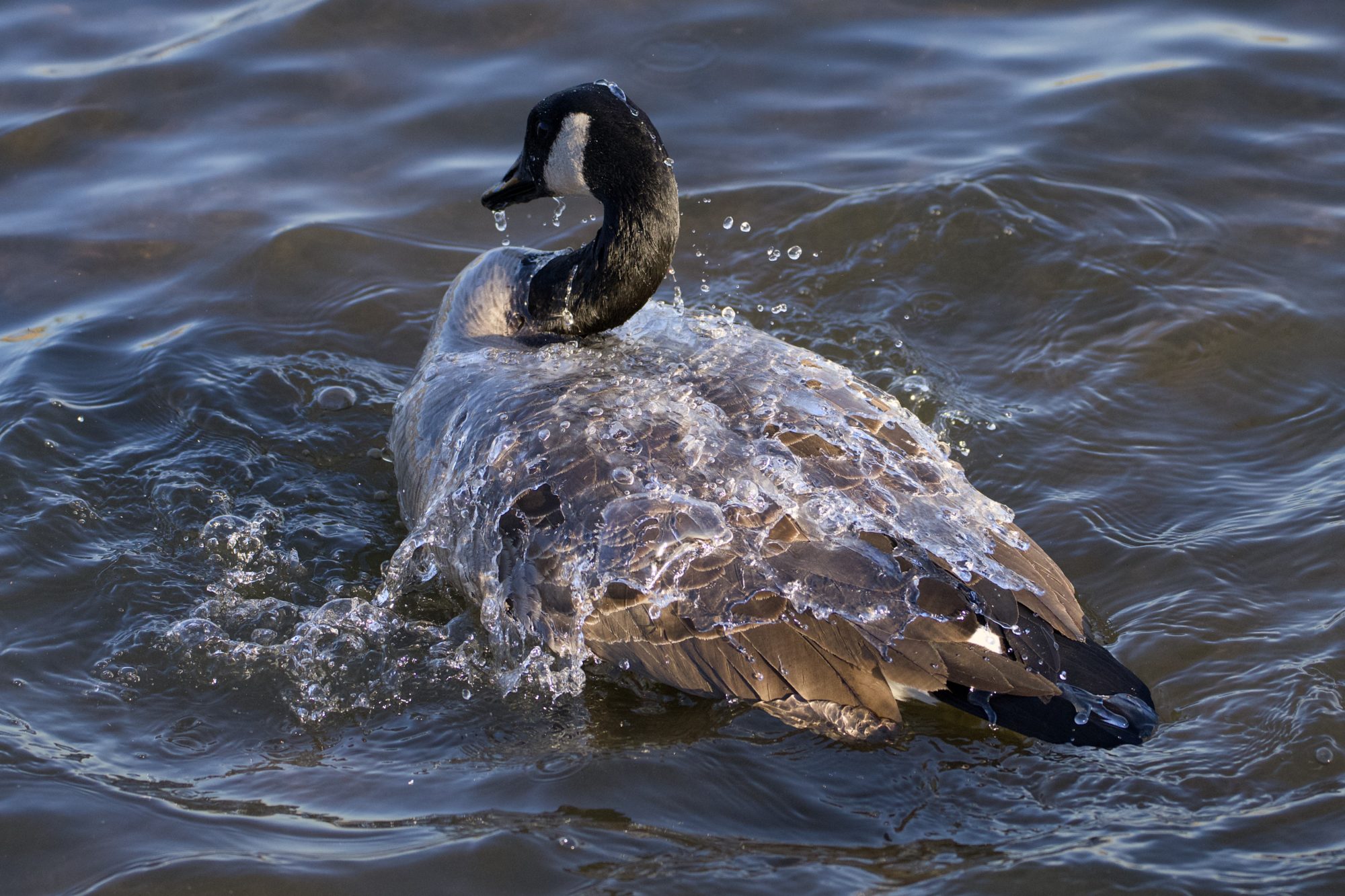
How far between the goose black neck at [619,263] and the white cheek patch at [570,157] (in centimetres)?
13

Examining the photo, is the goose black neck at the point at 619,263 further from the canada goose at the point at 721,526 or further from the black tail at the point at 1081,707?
the black tail at the point at 1081,707

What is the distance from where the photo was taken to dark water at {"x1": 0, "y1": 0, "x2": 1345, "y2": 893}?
148 inches

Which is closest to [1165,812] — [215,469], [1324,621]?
[1324,621]

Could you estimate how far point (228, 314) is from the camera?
7105 millimetres

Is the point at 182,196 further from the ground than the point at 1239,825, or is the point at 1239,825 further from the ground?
the point at 182,196

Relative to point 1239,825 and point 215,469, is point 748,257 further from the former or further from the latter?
point 1239,825

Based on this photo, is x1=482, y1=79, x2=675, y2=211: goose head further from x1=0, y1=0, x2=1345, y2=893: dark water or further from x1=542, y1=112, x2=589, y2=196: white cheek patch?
x1=0, y1=0, x2=1345, y2=893: dark water

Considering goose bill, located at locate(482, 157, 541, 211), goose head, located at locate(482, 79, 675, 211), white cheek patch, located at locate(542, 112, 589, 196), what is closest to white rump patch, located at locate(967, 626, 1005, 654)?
goose head, located at locate(482, 79, 675, 211)

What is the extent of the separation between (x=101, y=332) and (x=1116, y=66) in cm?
667

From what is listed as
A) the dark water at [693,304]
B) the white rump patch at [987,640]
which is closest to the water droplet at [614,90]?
the dark water at [693,304]

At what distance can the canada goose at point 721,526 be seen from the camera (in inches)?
156

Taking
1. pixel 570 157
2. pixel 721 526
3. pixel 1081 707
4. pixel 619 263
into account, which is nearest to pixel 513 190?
pixel 570 157

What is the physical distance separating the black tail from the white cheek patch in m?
2.82

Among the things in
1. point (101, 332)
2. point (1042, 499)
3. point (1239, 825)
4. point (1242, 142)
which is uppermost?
point (1242, 142)
